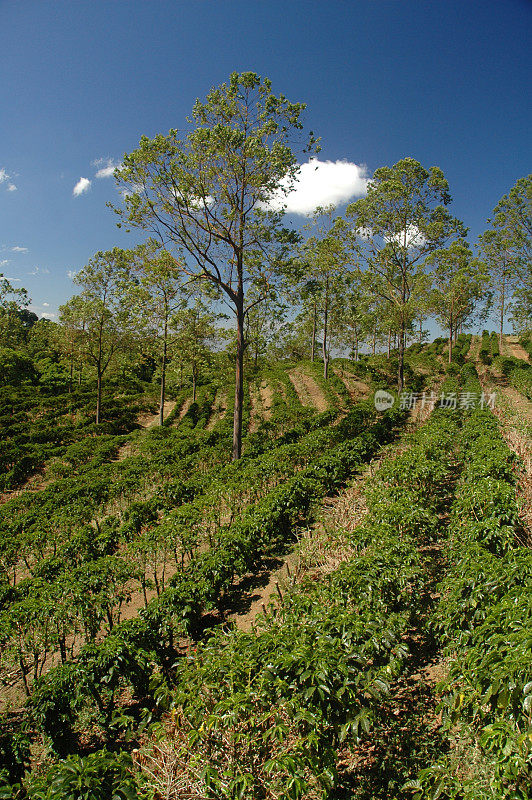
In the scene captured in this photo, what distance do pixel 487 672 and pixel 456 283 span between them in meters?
32.7

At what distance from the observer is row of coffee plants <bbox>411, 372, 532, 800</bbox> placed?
8.89 ft

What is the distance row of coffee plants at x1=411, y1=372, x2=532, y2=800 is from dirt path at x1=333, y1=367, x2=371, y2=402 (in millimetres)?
21496

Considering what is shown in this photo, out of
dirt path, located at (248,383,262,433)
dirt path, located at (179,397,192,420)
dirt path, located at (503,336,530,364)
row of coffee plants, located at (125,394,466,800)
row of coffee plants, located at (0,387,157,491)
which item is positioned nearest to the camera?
row of coffee plants, located at (125,394,466,800)

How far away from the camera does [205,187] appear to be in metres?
14.2

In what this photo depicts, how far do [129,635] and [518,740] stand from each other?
14.0 ft

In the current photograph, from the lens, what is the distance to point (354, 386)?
29281 millimetres

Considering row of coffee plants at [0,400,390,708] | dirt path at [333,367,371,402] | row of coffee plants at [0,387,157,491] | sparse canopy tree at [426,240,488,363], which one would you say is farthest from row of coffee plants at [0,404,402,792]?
sparse canopy tree at [426,240,488,363]

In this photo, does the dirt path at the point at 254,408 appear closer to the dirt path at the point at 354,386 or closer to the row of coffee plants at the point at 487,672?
the dirt path at the point at 354,386

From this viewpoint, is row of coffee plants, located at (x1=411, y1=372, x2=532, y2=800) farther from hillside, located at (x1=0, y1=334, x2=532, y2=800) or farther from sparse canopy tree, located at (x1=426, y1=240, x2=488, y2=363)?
sparse canopy tree, located at (x1=426, y1=240, x2=488, y2=363)

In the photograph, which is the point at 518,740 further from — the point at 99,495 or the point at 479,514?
the point at 99,495

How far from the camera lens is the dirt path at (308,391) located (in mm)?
25453

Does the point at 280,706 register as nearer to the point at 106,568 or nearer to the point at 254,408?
the point at 106,568

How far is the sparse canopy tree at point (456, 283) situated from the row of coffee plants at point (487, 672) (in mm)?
29077

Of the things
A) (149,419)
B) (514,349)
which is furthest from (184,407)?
(514,349)
